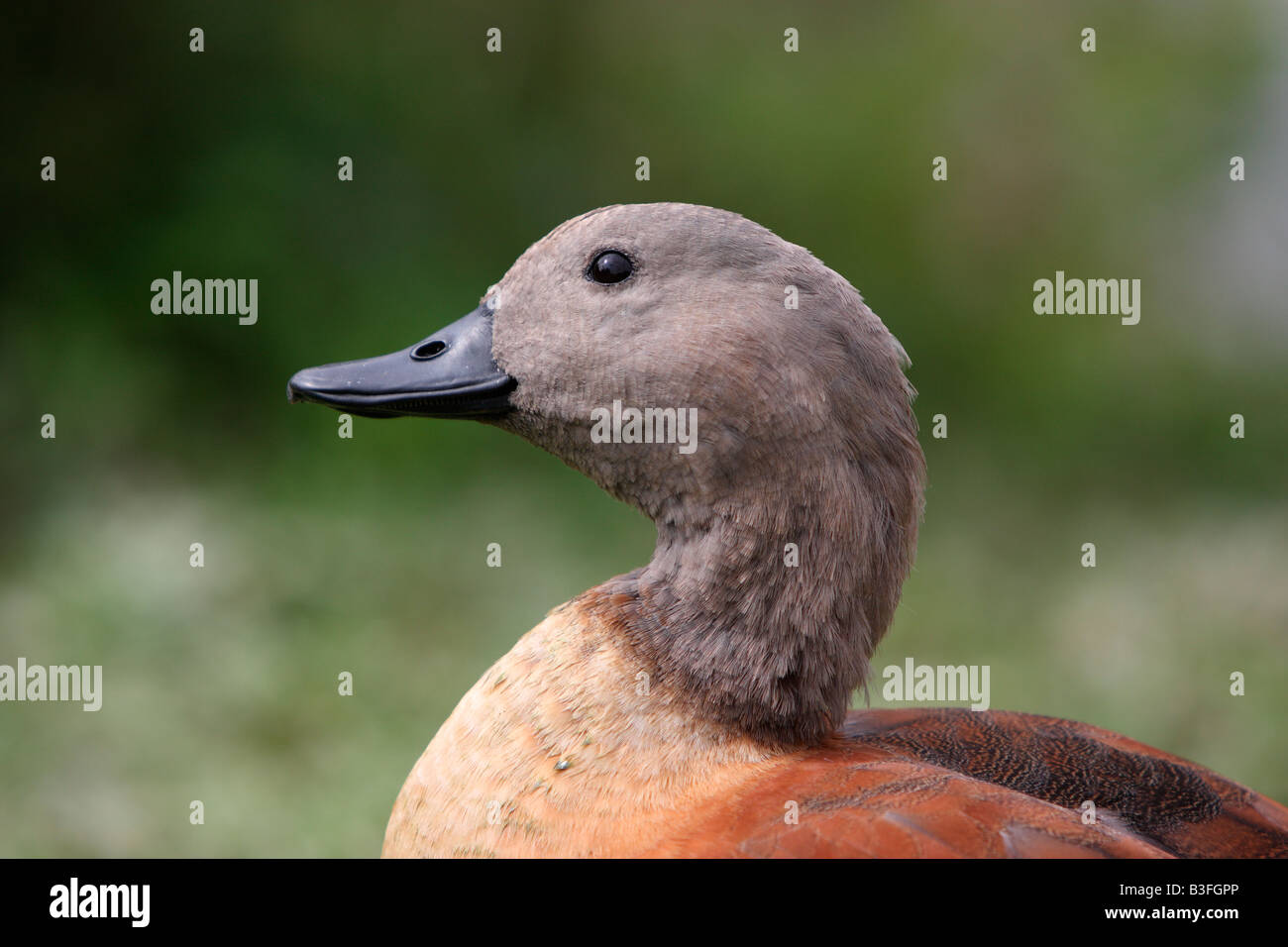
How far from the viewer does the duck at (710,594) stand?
113 cm

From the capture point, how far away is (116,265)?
3.18 m

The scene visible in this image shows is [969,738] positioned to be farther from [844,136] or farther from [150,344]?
[150,344]

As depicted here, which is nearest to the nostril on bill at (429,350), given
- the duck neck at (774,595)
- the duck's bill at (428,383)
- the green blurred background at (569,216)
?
the duck's bill at (428,383)

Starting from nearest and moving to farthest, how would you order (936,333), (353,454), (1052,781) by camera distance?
(1052,781) < (353,454) < (936,333)

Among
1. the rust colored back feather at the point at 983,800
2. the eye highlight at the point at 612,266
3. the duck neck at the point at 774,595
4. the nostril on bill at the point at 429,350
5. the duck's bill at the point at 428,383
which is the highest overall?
the eye highlight at the point at 612,266

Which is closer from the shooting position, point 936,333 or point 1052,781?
point 1052,781

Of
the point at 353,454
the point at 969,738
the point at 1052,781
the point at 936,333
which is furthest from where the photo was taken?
the point at 936,333

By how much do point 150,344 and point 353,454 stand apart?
66 cm

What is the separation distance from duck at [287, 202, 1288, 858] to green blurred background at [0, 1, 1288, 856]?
5.14 ft

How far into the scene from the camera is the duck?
1134 millimetres

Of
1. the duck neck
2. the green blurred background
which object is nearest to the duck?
the duck neck

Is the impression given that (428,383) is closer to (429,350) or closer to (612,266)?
(429,350)

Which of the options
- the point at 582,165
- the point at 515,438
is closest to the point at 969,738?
the point at 515,438

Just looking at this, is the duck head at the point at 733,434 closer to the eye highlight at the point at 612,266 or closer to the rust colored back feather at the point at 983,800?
the eye highlight at the point at 612,266
